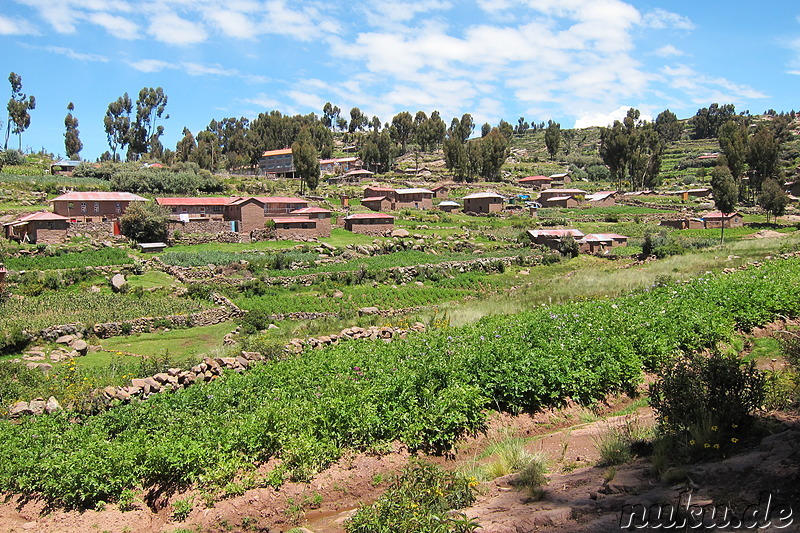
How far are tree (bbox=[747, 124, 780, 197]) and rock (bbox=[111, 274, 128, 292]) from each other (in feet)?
258

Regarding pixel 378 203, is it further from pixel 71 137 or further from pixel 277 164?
pixel 71 137

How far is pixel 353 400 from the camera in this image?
32.9 ft

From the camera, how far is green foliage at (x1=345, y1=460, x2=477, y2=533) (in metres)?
6.41

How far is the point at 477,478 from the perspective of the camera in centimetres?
814

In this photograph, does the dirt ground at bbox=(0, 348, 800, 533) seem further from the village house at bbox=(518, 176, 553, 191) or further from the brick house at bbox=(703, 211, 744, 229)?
the village house at bbox=(518, 176, 553, 191)

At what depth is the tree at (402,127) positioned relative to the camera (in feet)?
420

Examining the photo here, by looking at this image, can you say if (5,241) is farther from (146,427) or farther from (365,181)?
(365,181)

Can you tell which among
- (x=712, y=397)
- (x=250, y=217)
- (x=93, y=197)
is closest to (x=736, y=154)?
(x=250, y=217)

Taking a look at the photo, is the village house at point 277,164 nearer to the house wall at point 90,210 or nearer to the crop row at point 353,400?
the house wall at point 90,210

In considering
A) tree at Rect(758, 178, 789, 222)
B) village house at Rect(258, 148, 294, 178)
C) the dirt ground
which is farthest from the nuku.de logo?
village house at Rect(258, 148, 294, 178)

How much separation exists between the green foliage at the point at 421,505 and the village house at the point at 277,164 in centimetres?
9448

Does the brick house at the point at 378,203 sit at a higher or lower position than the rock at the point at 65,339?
higher

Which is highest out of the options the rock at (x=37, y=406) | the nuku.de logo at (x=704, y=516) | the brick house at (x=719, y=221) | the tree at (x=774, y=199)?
the tree at (x=774, y=199)

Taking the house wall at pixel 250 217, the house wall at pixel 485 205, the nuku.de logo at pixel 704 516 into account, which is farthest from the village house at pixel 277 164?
the nuku.de logo at pixel 704 516
